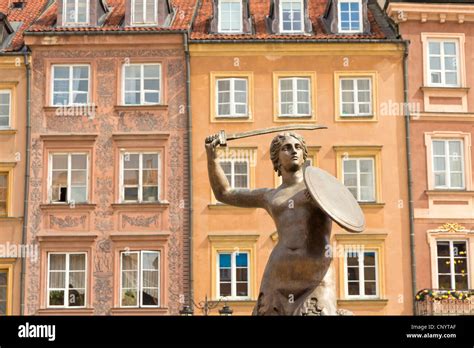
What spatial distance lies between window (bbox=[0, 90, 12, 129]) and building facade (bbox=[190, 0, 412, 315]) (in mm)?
5547

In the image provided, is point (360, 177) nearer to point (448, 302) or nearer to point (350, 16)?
point (448, 302)

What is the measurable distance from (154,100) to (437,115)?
27.8ft

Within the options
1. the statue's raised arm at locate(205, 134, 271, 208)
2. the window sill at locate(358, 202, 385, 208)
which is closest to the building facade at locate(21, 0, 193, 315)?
the window sill at locate(358, 202, 385, 208)

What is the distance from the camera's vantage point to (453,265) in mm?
27984

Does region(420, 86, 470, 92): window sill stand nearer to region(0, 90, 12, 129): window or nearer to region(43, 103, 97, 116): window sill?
region(43, 103, 97, 116): window sill

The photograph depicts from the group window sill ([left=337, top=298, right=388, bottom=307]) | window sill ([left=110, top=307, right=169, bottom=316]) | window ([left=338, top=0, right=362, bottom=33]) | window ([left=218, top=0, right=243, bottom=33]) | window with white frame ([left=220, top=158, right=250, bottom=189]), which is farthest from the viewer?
window ([left=218, top=0, right=243, bottom=33])

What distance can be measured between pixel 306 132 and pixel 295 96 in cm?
114

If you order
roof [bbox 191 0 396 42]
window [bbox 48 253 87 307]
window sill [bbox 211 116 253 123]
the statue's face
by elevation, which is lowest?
window [bbox 48 253 87 307]

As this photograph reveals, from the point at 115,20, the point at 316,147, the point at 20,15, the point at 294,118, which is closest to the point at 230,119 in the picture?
the point at 294,118

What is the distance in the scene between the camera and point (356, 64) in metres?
29.4

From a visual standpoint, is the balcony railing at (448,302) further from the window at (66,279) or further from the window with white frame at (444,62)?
the window at (66,279)

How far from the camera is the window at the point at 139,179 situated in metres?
28.5

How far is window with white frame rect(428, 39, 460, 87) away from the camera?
96.8 ft
